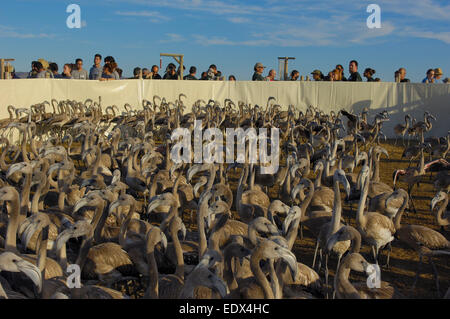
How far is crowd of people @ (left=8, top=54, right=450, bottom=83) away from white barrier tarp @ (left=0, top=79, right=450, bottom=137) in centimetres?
57

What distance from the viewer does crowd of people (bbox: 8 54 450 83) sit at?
1892 centimetres

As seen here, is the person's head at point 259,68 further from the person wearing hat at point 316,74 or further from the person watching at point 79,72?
the person watching at point 79,72

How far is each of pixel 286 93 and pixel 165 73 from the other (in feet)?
19.4

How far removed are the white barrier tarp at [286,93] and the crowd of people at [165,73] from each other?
0.57 meters

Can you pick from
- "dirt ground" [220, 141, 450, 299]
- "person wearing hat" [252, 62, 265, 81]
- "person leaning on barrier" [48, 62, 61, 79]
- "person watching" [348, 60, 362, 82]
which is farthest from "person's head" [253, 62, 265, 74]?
"dirt ground" [220, 141, 450, 299]

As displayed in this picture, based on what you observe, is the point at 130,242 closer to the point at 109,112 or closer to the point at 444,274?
the point at 444,274

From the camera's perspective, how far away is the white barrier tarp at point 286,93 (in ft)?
60.7

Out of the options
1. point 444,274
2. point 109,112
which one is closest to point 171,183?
point 444,274

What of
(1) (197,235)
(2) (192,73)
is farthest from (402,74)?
(1) (197,235)


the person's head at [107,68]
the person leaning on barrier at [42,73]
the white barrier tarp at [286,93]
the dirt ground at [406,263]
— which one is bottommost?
the dirt ground at [406,263]

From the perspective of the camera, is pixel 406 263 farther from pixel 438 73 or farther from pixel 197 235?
pixel 438 73

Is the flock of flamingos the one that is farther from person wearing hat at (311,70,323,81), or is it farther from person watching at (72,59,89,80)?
person wearing hat at (311,70,323,81)

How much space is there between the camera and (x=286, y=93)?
69.7 feet

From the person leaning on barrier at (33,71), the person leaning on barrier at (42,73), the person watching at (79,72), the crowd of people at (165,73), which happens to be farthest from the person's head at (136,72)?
the person leaning on barrier at (33,71)
